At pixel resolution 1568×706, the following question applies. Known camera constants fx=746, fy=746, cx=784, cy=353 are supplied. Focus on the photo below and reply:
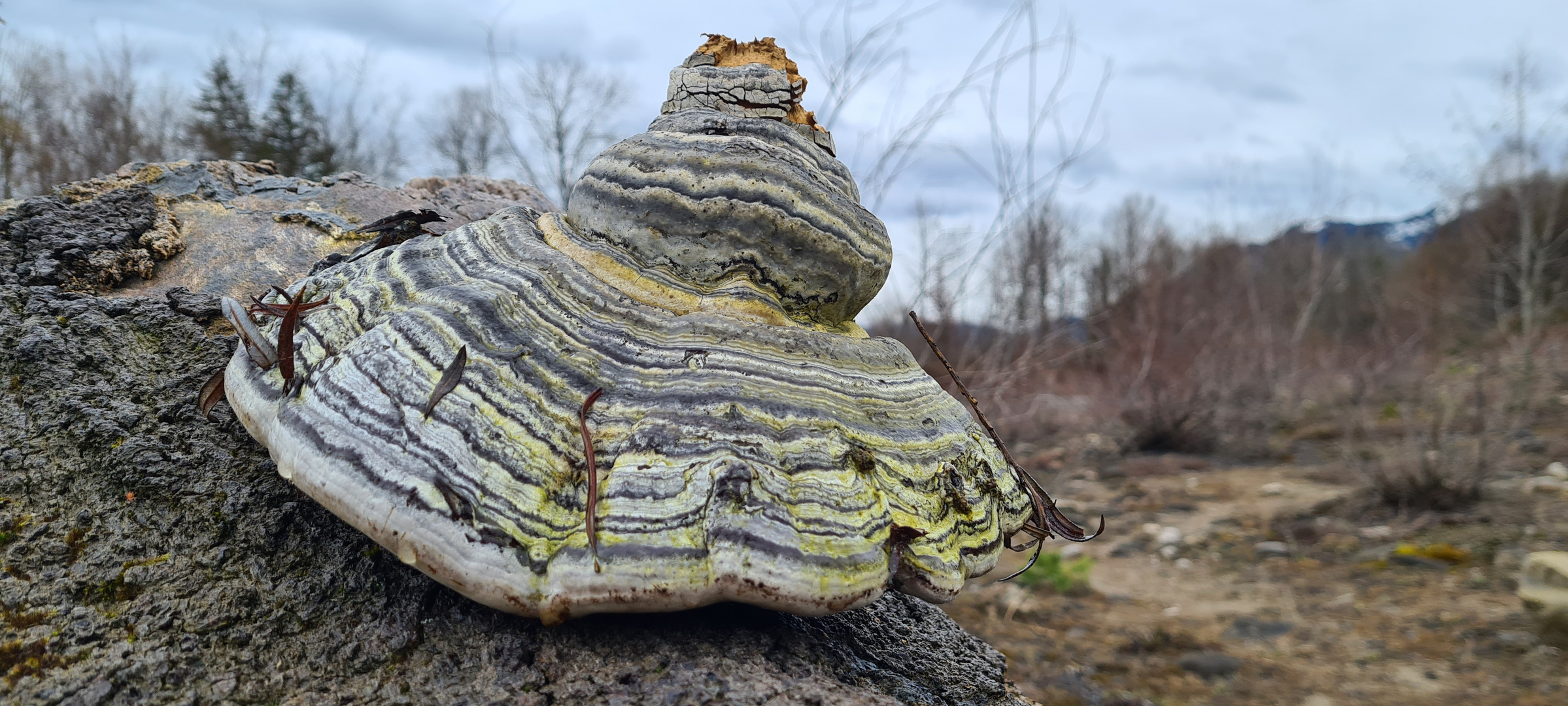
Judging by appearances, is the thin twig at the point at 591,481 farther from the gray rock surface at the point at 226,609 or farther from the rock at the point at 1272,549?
the rock at the point at 1272,549

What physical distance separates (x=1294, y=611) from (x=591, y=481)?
16.5ft

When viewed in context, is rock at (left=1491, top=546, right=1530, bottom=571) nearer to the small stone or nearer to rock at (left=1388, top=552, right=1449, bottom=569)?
rock at (left=1388, top=552, right=1449, bottom=569)

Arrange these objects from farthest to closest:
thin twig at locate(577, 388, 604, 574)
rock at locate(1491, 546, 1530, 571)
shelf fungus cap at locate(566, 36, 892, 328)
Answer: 1. rock at locate(1491, 546, 1530, 571)
2. shelf fungus cap at locate(566, 36, 892, 328)
3. thin twig at locate(577, 388, 604, 574)

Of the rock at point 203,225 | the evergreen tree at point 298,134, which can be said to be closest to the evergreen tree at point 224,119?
the evergreen tree at point 298,134

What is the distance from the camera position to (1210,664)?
12.5 feet

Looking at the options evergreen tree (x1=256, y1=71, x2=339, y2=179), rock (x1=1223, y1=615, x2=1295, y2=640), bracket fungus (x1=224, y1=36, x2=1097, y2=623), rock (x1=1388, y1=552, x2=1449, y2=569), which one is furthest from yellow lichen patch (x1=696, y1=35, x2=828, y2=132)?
evergreen tree (x1=256, y1=71, x2=339, y2=179)

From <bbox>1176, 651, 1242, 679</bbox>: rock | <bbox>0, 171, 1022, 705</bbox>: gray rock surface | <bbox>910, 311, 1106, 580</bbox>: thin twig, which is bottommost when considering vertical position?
<bbox>1176, 651, 1242, 679</bbox>: rock

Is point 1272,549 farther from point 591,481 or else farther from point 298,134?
point 298,134

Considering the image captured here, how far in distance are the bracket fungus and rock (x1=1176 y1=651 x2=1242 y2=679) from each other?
3023 mm

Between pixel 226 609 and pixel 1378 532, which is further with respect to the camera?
pixel 1378 532

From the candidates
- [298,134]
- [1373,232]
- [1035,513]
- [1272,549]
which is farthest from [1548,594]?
[1373,232]

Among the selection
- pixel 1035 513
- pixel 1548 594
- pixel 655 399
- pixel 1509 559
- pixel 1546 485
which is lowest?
pixel 1509 559

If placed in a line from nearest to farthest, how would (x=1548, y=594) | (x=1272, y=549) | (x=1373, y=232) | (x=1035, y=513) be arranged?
1. (x=1035, y=513)
2. (x=1548, y=594)
3. (x=1272, y=549)
4. (x=1373, y=232)

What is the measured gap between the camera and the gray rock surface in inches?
43.6
